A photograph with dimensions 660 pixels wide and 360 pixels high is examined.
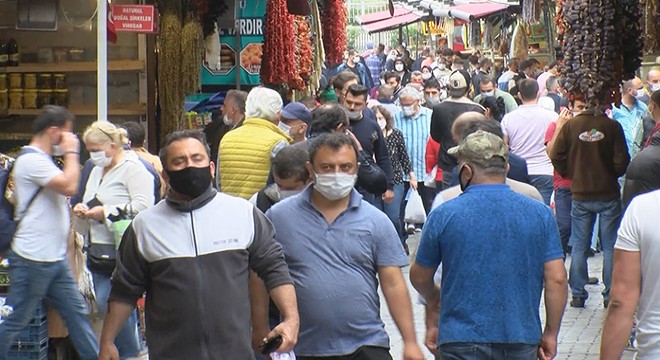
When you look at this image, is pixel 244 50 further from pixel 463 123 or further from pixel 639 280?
pixel 639 280

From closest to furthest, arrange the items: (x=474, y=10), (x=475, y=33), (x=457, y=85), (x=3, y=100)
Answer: (x=457, y=85), (x=3, y=100), (x=474, y=10), (x=475, y=33)

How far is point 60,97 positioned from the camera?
1378 centimetres

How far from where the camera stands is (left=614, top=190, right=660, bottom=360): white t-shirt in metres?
5.39

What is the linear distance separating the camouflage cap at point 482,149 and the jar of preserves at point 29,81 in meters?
8.64

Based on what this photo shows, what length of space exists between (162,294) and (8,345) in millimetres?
3253

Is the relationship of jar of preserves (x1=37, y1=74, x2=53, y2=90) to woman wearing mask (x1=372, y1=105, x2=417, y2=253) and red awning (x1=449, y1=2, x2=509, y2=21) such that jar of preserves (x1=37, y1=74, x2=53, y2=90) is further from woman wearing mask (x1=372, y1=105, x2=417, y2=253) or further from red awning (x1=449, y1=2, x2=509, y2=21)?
red awning (x1=449, y1=2, x2=509, y2=21)

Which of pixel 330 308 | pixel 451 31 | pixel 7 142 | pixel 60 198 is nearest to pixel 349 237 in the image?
pixel 330 308

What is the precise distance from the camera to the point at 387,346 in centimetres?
617

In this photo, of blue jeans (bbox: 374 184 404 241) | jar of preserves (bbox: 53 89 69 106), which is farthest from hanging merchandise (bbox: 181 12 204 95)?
blue jeans (bbox: 374 184 404 241)

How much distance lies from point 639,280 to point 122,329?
486cm

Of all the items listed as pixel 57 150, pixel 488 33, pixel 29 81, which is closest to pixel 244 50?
pixel 29 81

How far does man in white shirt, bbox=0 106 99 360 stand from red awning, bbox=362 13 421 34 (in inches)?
1253

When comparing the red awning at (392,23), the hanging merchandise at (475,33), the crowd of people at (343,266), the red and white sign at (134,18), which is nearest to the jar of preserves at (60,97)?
the red and white sign at (134,18)

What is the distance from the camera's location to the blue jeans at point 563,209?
41.2ft
